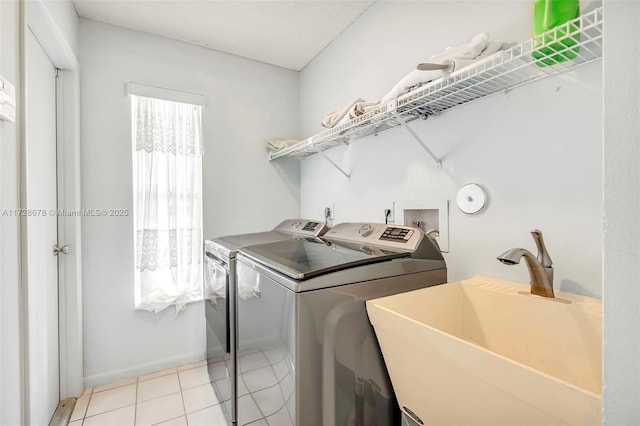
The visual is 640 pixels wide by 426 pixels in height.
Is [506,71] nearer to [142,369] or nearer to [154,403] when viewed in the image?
[154,403]

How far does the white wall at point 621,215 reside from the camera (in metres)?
0.35

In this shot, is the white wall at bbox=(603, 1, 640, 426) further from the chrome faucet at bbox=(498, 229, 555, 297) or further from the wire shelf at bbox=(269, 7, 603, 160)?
the chrome faucet at bbox=(498, 229, 555, 297)

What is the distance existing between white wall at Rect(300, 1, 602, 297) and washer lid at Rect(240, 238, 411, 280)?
17.5 inches

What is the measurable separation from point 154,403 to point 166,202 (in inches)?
56.3

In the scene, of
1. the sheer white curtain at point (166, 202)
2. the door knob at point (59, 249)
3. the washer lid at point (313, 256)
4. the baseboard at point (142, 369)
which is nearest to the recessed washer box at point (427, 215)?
the washer lid at point (313, 256)

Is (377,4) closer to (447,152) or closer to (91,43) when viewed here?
(447,152)

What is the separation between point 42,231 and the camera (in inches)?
64.0

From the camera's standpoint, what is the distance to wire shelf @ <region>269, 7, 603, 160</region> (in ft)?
2.88

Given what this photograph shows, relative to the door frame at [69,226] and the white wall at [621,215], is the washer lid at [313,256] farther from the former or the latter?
the door frame at [69,226]

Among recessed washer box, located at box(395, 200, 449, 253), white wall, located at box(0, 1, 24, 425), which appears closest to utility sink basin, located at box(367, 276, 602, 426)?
recessed washer box, located at box(395, 200, 449, 253)

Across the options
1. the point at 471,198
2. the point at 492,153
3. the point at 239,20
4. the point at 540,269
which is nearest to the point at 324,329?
the point at 540,269

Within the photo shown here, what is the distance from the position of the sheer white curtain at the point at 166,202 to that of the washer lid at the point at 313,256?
3.56 ft

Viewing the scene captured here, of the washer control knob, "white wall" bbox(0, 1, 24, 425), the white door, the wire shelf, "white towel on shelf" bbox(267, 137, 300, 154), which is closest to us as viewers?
the wire shelf

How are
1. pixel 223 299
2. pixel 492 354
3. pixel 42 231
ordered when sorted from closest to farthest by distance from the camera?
1. pixel 492 354
2. pixel 42 231
3. pixel 223 299
